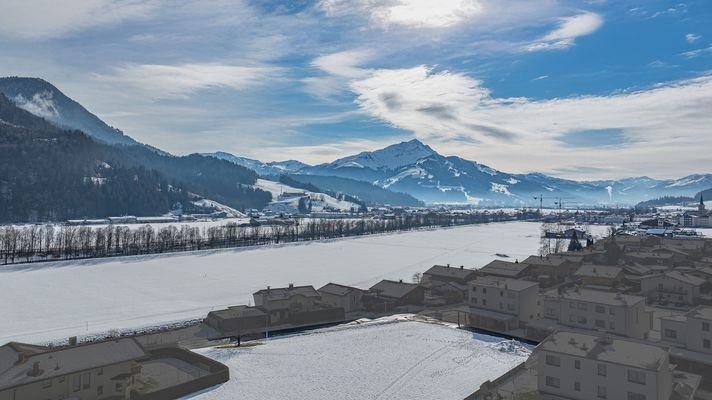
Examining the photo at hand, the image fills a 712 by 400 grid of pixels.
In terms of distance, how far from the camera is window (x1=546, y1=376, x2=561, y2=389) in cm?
2570

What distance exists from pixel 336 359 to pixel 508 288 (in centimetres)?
1854

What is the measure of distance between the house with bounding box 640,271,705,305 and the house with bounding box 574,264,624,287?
3.38 meters

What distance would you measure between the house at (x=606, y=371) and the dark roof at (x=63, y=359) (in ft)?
77.6

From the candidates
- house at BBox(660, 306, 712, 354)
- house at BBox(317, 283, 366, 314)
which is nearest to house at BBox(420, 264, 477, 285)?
house at BBox(317, 283, 366, 314)

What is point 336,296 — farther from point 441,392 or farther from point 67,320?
point 67,320

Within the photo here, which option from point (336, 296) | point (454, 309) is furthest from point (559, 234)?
point (336, 296)

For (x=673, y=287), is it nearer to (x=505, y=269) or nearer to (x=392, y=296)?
(x=505, y=269)

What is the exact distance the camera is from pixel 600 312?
38.6 meters

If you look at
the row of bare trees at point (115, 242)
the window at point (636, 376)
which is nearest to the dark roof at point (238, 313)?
the window at point (636, 376)

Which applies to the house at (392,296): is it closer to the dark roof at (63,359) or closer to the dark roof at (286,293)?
the dark roof at (286,293)

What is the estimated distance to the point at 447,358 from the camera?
1361 inches

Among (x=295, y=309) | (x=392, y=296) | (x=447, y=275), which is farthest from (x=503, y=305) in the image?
(x=295, y=309)

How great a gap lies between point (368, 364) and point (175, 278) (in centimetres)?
4442

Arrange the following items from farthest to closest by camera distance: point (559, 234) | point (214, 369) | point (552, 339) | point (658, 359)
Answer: point (559, 234)
point (214, 369)
point (552, 339)
point (658, 359)
